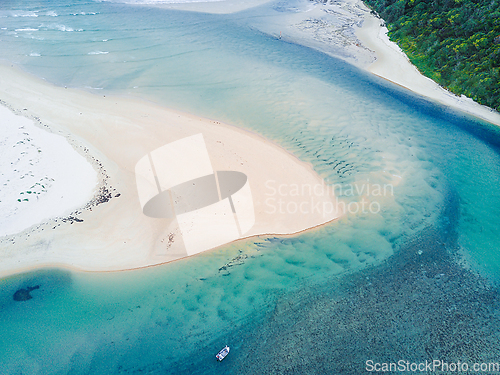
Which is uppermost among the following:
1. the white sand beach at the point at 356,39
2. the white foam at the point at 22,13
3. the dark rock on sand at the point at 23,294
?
the white foam at the point at 22,13

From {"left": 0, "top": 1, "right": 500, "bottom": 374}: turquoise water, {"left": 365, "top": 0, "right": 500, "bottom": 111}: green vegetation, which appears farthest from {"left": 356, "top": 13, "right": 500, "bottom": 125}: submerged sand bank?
{"left": 0, "top": 1, "right": 500, "bottom": 374}: turquoise water

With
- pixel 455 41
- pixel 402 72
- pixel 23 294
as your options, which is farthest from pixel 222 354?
pixel 455 41

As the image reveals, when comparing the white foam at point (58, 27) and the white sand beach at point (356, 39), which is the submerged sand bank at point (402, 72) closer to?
the white sand beach at point (356, 39)

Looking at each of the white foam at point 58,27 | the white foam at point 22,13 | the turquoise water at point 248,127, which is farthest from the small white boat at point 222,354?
the white foam at point 22,13

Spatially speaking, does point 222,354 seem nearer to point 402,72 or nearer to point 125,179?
point 125,179

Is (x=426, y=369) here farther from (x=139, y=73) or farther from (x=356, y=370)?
(x=139, y=73)

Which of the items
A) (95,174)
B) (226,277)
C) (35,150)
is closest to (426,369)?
(226,277)

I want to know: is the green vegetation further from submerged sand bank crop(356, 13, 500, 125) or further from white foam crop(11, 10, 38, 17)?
white foam crop(11, 10, 38, 17)
